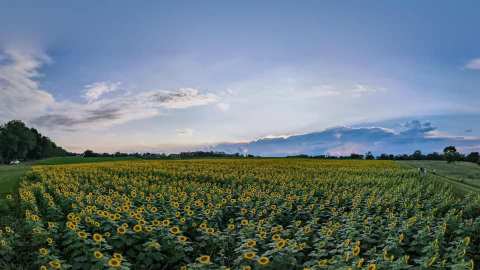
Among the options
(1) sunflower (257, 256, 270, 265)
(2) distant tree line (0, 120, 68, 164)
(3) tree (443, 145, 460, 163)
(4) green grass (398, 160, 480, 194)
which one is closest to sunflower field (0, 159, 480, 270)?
(1) sunflower (257, 256, 270, 265)

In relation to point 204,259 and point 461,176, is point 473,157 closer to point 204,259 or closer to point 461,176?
point 461,176

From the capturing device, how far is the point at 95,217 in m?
8.13

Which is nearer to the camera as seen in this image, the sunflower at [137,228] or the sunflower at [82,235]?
the sunflower at [82,235]

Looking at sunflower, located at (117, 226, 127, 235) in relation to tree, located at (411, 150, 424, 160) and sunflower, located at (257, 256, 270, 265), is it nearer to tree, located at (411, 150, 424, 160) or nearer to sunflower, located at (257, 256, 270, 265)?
sunflower, located at (257, 256, 270, 265)

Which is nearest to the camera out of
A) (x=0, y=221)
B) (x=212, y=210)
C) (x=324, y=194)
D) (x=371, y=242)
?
(x=371, y=242)

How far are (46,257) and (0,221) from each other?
23.1ft

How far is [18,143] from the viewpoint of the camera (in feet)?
262

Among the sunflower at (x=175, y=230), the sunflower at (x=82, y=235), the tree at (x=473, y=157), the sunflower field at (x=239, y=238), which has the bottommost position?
the sunflower field at (x=239, y=238)

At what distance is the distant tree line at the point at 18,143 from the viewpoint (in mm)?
76312

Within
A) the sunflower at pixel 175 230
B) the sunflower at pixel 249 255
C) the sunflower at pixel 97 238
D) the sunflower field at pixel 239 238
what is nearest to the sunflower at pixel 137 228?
the sunflower field at pixel 239 238

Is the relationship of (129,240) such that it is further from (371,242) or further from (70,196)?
(70,196)

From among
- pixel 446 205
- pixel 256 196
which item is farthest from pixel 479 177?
pixel 256 196

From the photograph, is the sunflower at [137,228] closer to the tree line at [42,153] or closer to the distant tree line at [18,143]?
the tree line at [42,153]

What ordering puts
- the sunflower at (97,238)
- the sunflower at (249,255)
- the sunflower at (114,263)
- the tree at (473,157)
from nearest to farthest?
the sunflower at (114,263), the sunflower at (249,255), the sunflower at (97,238), the tree at (473,157)
